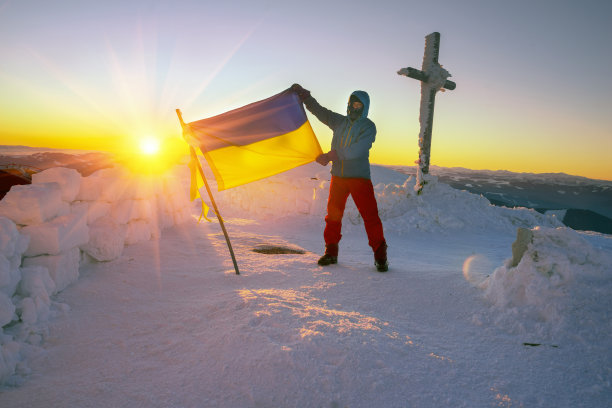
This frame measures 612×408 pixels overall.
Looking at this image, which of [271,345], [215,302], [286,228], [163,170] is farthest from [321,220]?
[271,345]

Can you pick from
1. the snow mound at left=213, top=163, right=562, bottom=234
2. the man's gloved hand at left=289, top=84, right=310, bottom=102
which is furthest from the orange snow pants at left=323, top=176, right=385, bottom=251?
the snow mound at left=213, top=163, right=562, bottom=234

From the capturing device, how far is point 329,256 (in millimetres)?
3879

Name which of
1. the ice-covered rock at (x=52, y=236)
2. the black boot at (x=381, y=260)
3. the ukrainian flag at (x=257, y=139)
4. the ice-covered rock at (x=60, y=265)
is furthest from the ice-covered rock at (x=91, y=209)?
the black boot at (x=381, y=260)

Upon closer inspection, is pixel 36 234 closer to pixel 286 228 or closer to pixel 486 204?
pixel 286 228

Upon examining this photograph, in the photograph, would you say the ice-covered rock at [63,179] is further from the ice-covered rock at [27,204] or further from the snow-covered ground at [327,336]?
the snow-covered ground at [327,336]

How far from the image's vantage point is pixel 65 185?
2994mm

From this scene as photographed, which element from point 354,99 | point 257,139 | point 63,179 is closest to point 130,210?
point 63,179

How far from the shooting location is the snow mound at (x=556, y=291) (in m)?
2.09

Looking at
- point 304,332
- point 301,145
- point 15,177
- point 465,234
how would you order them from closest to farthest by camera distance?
1. point 304,332
2. point 15,177
3. point 301,145
4. point 465,234

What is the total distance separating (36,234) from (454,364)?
3.11 meters

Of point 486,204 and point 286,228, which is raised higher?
point 486,204

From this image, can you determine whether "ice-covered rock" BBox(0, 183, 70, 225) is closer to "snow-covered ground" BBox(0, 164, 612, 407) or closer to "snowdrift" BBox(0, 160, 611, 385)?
"snowdrift" BBox(0, 160, 611, 385)

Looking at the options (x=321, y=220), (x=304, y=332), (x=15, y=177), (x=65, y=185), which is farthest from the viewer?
(x=321, y=220)

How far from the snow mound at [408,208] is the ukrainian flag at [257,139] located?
13.2 ft
